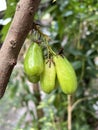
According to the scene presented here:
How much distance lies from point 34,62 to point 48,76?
0.04m

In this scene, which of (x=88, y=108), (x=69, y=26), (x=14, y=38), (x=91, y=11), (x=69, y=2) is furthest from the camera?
(x=88, y=108)

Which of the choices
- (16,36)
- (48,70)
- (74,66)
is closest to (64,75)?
(48,70)

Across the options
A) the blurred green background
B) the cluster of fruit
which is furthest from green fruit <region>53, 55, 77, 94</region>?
the blurred green background

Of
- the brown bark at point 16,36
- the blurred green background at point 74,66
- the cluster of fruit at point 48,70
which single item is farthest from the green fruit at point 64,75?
the blurred green background at point 74,66

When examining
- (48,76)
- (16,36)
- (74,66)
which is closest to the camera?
(16,36)

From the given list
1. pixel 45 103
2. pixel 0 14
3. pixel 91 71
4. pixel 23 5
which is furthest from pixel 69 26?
pixel 23 5

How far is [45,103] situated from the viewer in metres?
1.76

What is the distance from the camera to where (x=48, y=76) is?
0.67 metres

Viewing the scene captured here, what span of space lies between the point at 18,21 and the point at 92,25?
4.29 ft

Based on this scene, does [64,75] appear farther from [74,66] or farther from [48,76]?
[74,66]

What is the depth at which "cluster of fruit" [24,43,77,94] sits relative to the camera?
26.6 inches

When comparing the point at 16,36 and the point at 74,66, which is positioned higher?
the point at 16,36

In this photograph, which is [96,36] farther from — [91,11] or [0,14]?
[0,14]

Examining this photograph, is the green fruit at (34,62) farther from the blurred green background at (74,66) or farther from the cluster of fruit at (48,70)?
the blurred green background at (74,66)
